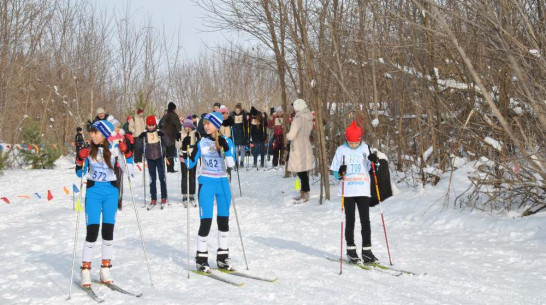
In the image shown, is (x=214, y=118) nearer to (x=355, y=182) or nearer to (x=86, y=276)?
(x=355, y=182)

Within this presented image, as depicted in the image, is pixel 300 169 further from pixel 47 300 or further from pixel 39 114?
pixel 39 114

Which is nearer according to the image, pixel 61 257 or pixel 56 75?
pixel 61 257

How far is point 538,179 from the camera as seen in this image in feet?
25.0

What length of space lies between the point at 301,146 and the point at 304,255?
14.4 ft

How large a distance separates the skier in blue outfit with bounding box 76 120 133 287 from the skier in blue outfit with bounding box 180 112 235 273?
0.97 m

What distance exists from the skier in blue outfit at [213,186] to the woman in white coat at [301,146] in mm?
4515

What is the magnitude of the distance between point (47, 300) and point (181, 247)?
265 centimetres

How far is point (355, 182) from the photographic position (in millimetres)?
6500

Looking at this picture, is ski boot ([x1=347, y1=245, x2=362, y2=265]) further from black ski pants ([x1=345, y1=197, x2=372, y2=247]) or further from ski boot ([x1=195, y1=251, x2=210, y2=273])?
ski boot ([x1=195, y1=251, x2=210, y2=273])

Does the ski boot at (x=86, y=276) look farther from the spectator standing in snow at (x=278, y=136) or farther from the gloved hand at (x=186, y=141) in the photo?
the spectator standing in snow at (x=278, y=136)

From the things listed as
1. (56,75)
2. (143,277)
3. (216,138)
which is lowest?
(143,277)

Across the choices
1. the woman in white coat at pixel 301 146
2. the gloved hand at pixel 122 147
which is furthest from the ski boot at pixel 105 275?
the woman in white coat at pixel 301 146

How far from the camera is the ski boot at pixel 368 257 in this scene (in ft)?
20.8

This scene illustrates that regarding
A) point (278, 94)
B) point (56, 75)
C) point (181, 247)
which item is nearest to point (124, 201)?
point (181, 247)
